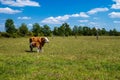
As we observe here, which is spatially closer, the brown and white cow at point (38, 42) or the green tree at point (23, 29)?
the brown and white cow at point (38, 42)

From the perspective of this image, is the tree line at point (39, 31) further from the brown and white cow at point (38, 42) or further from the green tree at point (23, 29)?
the brown and white cow at point (38, 42)

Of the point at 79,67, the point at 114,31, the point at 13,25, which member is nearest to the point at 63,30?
the point at 13,25

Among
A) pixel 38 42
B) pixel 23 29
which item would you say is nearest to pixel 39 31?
pixel 23 29

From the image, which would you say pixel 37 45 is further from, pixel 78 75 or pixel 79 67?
pixel 78 75

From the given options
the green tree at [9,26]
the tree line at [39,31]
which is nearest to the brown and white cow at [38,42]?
the tree line at [39,31]

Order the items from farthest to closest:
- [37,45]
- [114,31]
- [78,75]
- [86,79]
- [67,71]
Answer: [114,31] < [37,45] < [67,71] < [78,75] < [86,79]

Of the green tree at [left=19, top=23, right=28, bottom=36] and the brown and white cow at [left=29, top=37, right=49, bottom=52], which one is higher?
the green tree at [left=19, top=23, right=28, bottom=36]

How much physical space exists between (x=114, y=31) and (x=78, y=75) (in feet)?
464

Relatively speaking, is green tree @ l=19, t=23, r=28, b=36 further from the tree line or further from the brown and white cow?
the brown and white cow

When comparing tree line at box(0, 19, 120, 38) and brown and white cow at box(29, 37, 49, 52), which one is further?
tree line at box(0, 19, 120, 38)

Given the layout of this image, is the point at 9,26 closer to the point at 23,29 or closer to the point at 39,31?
the point at 23,29

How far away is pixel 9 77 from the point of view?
10984 millimetres

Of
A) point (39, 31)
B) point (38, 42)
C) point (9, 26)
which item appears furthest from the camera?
point (39, 31)

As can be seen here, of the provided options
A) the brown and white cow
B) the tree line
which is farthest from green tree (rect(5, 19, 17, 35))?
the brown and white cow
